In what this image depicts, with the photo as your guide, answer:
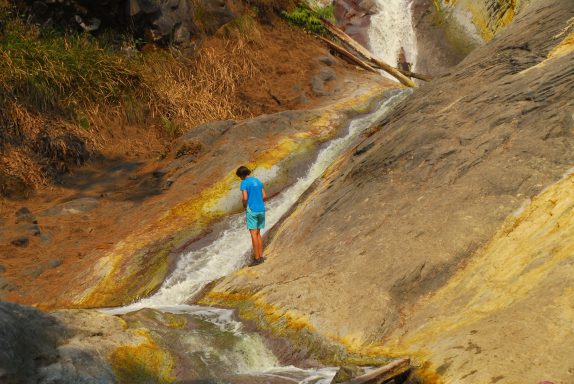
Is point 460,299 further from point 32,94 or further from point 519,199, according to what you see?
point 32,94

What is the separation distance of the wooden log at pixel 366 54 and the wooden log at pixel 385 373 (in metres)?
16.0

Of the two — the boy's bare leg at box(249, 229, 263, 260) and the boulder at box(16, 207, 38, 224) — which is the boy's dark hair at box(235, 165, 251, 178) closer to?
the boy's bare leg at box(249, 229, 263, 260)

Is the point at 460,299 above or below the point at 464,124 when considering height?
below

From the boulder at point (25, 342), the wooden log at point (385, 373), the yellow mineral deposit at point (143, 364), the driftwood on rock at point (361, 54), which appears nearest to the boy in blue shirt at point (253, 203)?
the yellow mineral deposit at point (143, 364)

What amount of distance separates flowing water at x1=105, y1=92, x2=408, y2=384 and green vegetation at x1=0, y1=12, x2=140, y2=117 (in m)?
6.05

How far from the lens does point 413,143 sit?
833cm

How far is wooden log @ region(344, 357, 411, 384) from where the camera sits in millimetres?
4777

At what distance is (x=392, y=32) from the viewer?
2350cm

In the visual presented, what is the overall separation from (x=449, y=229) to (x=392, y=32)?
1825cm

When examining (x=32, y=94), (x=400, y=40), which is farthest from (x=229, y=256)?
(x=400, y=40)

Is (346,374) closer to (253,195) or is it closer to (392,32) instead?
(253,195)

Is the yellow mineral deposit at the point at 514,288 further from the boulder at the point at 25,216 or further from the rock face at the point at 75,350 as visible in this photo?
the boulder at the point at 25,216

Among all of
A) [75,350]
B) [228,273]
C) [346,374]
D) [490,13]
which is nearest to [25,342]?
[75,350]

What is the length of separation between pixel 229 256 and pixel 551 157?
4832 millimetres
